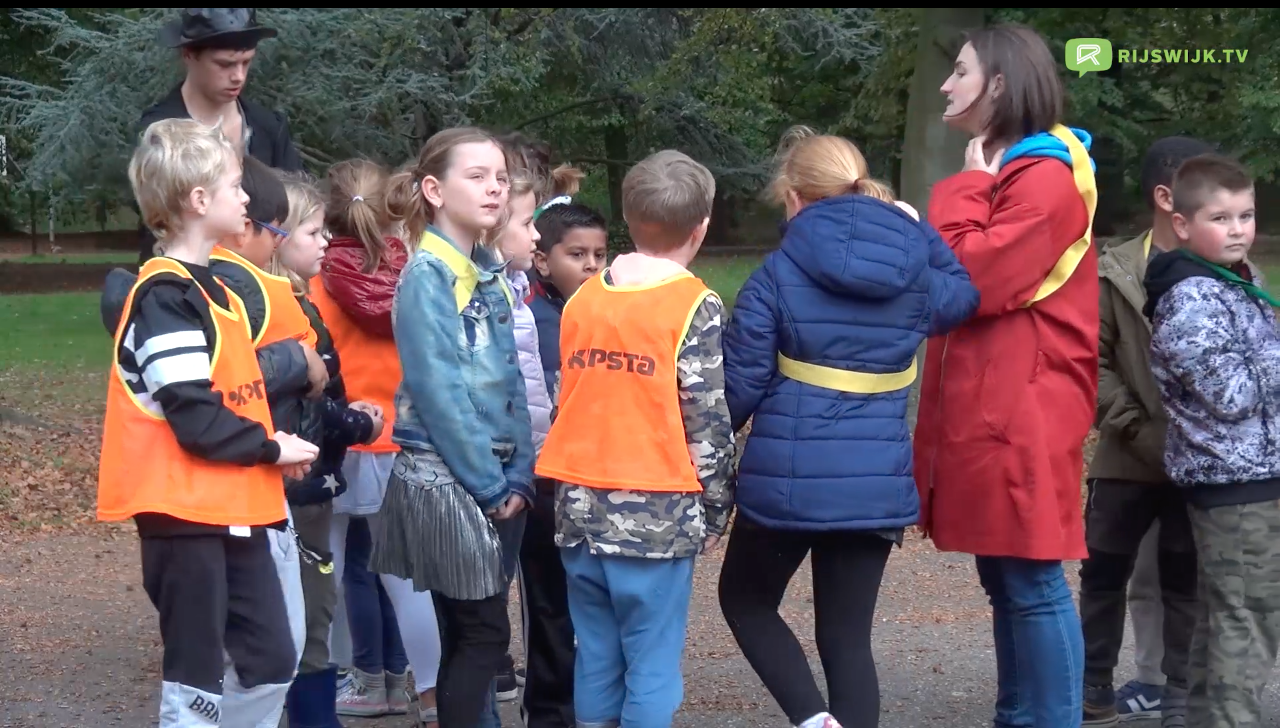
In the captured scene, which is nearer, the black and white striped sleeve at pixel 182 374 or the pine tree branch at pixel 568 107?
the black and white striped sleeve at pixel 182 374

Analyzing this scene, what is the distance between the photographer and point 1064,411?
379 cm

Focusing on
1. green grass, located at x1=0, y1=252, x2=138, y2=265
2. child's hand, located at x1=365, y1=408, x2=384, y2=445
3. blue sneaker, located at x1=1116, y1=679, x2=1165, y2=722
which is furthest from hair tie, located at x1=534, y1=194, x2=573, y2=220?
green grass, located at x1=0, y1=252, x2=138, y2=265

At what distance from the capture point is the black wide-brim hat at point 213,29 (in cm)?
413

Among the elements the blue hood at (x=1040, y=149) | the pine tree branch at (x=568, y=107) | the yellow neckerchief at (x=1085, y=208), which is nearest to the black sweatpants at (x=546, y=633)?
the yellow neckerchief at (x=1085, y=208)

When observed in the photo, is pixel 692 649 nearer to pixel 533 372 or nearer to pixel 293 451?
pixel 533 372

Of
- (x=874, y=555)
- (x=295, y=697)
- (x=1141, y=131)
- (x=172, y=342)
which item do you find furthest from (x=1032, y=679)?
(x=1141, y=131)

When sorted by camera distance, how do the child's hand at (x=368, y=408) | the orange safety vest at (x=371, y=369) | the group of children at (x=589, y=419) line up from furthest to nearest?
1. the orange safety vest at (x=371, y=369)
2. the child's hand at (x=368, y=408)
3. the group of children at (x=589, y=419)

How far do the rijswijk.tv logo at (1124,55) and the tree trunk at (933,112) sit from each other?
182 cm

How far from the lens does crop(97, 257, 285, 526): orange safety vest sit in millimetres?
3221

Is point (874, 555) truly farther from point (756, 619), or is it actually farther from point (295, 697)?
point (295, 697)

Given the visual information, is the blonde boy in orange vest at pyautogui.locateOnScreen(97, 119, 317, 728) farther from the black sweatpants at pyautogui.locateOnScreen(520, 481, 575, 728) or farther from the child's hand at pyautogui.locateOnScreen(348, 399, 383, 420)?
the black sweatpants at pyautogui.locateOnScreen(520, 481, 575, 728)

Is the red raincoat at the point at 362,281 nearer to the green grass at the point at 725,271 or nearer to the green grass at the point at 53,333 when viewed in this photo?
the green grass at the point at 53,333

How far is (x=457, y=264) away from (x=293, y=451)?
0.67 m

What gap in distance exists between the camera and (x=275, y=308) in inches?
143
